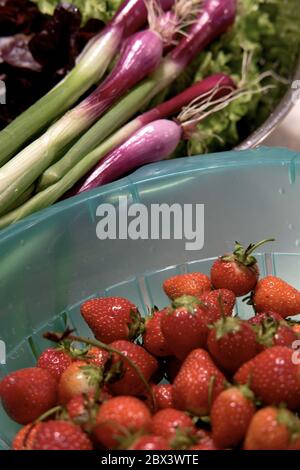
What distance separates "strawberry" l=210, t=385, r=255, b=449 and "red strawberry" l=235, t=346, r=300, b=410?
0.7 inches

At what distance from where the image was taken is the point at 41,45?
4.42ft

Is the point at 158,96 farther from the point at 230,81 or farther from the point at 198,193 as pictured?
the point at 198,193

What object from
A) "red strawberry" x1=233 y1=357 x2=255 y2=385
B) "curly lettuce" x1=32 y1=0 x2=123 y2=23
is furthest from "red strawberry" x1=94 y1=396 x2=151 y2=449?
"curly lettuce" x1=32 y1=0 x2=123 y2=23

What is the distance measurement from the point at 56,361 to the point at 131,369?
0.38ft

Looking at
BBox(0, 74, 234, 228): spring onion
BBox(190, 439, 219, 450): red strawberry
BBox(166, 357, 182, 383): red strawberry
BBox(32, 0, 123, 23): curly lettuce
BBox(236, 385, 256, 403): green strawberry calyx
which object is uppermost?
BBox(32, 0, 123, 23): curly lettuce

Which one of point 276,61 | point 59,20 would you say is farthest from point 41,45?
point 276,61

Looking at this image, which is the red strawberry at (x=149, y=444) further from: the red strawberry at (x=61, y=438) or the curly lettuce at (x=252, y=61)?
the curly lettuce at (x=252, y=61)

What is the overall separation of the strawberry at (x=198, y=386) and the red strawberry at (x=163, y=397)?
35 millimetres

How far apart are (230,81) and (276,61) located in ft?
0.97

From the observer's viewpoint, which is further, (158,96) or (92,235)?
(158,96)

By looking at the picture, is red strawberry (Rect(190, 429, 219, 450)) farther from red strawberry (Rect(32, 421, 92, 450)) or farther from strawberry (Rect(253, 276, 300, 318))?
strawberry (Rect(253, 276, 300, 318))

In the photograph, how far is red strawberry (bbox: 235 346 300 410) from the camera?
0.69 metres
